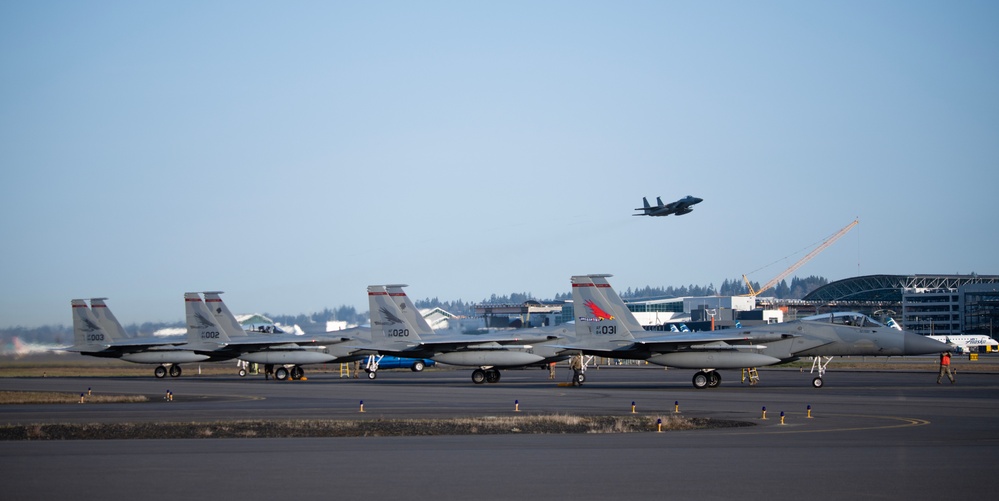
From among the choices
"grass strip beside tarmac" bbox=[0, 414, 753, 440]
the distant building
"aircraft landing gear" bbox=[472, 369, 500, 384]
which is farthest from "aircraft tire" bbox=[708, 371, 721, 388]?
the distant building

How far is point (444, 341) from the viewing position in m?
43.5

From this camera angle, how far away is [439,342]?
143 feet

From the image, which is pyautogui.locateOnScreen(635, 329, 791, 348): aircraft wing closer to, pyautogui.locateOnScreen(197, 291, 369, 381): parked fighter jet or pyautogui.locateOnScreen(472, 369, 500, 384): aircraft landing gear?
pyautogui.locateOnScreen(472, 369, 500, 384): aircraft landing gear

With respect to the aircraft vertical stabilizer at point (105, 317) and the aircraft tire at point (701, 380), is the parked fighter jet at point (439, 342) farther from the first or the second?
the aircraft vertical stabilizer at point (105, 317)

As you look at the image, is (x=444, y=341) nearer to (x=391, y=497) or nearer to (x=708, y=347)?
(x=708, y=347)

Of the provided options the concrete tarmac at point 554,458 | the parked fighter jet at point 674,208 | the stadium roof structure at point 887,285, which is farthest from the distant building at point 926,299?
the concrete tarmac at point 554,458

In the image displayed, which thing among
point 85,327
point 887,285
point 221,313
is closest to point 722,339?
point 221,313

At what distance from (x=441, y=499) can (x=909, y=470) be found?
6.78m

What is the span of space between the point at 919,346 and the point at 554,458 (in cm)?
2666

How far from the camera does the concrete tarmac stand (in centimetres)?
1209

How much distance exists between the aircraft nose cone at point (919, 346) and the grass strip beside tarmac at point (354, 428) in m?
18.4

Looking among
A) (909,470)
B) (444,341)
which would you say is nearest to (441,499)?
(909,470)

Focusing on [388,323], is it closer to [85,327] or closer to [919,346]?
[919,346]

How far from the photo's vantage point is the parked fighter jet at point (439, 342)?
4253cm
